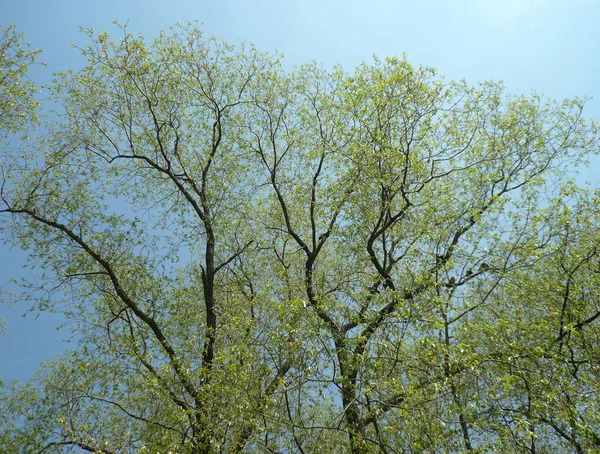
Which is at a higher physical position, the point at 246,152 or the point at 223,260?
the point at 246,152

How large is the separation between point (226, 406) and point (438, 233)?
21.6 feet

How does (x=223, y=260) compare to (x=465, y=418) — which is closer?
(x=465, y=418)

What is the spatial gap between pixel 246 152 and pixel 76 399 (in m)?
8.93

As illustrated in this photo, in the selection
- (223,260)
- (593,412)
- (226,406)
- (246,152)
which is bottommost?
(593,412)

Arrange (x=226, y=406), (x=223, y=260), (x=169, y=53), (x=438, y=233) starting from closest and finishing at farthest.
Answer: (x=226, y=406) → (x=438, y=233) → (x=169, y=53) → (x=223, y=260)

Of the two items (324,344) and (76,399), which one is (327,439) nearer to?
(324,344)

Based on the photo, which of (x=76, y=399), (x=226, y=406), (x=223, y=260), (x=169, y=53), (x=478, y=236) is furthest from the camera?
(x=223, y=260)

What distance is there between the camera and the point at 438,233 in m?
11.5

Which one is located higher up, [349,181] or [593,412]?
[349,181]

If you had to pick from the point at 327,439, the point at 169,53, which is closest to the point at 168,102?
the point at 169,53

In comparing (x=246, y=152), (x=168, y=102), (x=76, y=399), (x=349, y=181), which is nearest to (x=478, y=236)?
(x=349, y=181)

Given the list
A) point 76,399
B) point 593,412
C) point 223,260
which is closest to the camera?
point 593,412

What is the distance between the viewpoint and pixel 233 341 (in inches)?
440

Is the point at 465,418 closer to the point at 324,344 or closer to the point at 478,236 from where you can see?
the point at 324,344
